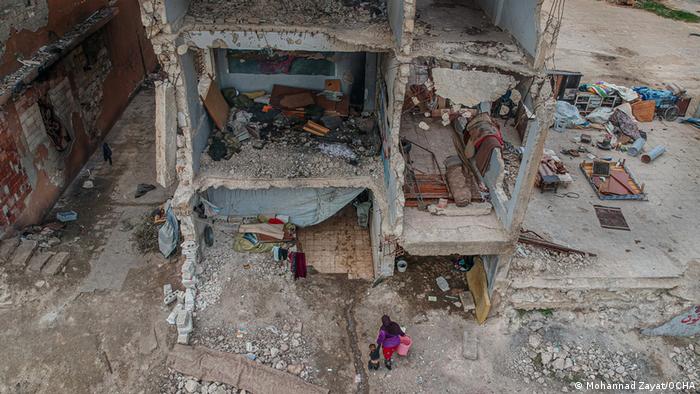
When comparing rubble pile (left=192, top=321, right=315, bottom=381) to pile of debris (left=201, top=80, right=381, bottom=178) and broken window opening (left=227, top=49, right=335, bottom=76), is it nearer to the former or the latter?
pile of debris (left=201, top=80, right=381, bottom=178)

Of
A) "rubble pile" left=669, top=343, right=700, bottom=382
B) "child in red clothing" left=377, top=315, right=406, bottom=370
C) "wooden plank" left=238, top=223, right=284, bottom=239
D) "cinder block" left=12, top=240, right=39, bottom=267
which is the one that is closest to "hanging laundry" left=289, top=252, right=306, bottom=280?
"wooden plank" left=238, top=223, right=284, bottom=239

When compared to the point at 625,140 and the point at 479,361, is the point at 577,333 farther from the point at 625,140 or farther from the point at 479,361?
the point at 625,140

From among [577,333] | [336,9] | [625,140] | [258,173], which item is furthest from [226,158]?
[625,140]

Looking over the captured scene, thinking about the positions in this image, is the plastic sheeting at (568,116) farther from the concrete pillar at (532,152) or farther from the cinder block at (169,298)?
the cinder block at (169,298)

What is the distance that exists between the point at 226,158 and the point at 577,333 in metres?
9.06

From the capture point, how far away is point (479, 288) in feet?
37.7

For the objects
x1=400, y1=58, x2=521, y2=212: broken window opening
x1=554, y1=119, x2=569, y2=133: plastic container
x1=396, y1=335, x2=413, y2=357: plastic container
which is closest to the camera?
x1=400, y1=58, x2=521, y2=212: broken window opening

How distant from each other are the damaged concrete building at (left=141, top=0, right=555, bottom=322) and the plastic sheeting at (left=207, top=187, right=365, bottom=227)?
4 cm

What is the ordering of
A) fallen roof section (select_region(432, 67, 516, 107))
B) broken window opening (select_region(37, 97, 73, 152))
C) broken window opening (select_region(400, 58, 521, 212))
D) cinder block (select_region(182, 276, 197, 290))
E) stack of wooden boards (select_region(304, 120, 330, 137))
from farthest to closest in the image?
1. broken window opening (select_region(37, 97, 73, 152))
2. stack of wooden boards (select_region(304, 120, 330, 137))
3. cinder block (select_region(182, 276, 197, 290))
4. broken window opening (select_region(400, 58, 521, 212))
5. fallen roof section (select_region(432, 67, 516, 107))

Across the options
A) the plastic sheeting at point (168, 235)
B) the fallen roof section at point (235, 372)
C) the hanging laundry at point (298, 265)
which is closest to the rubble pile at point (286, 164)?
the plastic sheeting at point (168, 235)

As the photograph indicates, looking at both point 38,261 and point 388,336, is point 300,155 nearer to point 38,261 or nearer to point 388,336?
point 388,336

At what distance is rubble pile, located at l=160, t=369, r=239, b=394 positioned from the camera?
962 centimetres

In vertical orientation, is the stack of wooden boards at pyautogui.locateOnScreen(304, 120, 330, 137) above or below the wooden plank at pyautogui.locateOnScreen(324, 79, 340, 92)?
below

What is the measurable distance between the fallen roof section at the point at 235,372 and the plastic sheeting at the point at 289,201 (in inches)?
159
